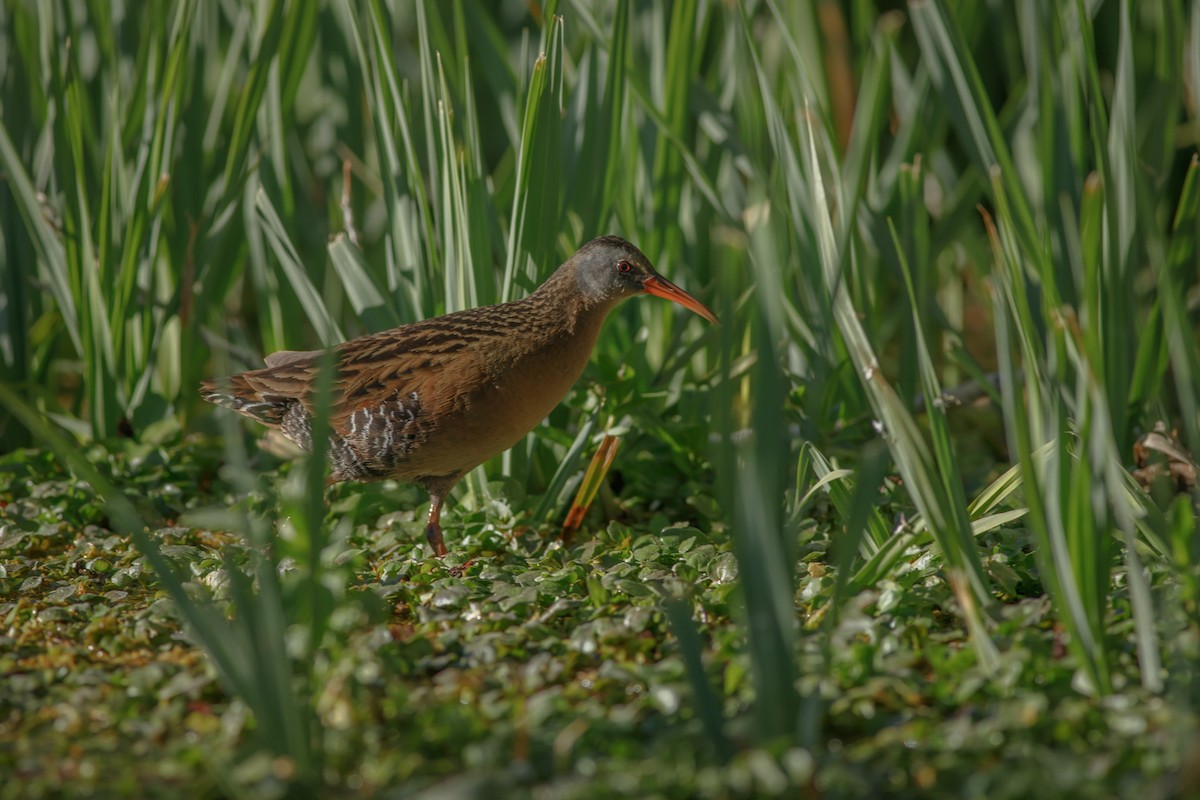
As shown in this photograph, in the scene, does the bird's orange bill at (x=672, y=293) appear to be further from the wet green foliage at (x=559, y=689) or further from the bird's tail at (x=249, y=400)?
the bird's tail at (x=249, y=400)

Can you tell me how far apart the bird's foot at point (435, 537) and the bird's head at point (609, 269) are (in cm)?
73

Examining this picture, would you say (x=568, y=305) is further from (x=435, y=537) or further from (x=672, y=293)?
(x=435, y=537)

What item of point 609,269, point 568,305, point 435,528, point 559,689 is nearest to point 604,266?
point 609,269

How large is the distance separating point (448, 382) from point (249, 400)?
62 centimetres

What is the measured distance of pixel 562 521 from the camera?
3604mm

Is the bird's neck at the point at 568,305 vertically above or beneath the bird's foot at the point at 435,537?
above

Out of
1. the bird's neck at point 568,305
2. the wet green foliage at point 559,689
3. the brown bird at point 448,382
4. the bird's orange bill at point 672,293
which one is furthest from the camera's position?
the bird's orange bill at point 672,293

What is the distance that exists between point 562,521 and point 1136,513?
1.58m

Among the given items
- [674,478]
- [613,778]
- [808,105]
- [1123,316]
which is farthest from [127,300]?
[1123,316]

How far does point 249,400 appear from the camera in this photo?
11.2 ft

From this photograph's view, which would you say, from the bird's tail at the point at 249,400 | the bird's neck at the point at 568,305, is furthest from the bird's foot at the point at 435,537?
the bird's neck at the point at 568,305

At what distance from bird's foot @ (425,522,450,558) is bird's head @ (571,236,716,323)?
73 cm

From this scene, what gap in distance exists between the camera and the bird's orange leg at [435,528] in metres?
3.34

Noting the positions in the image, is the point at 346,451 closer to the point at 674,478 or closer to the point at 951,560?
the point at 674,478
